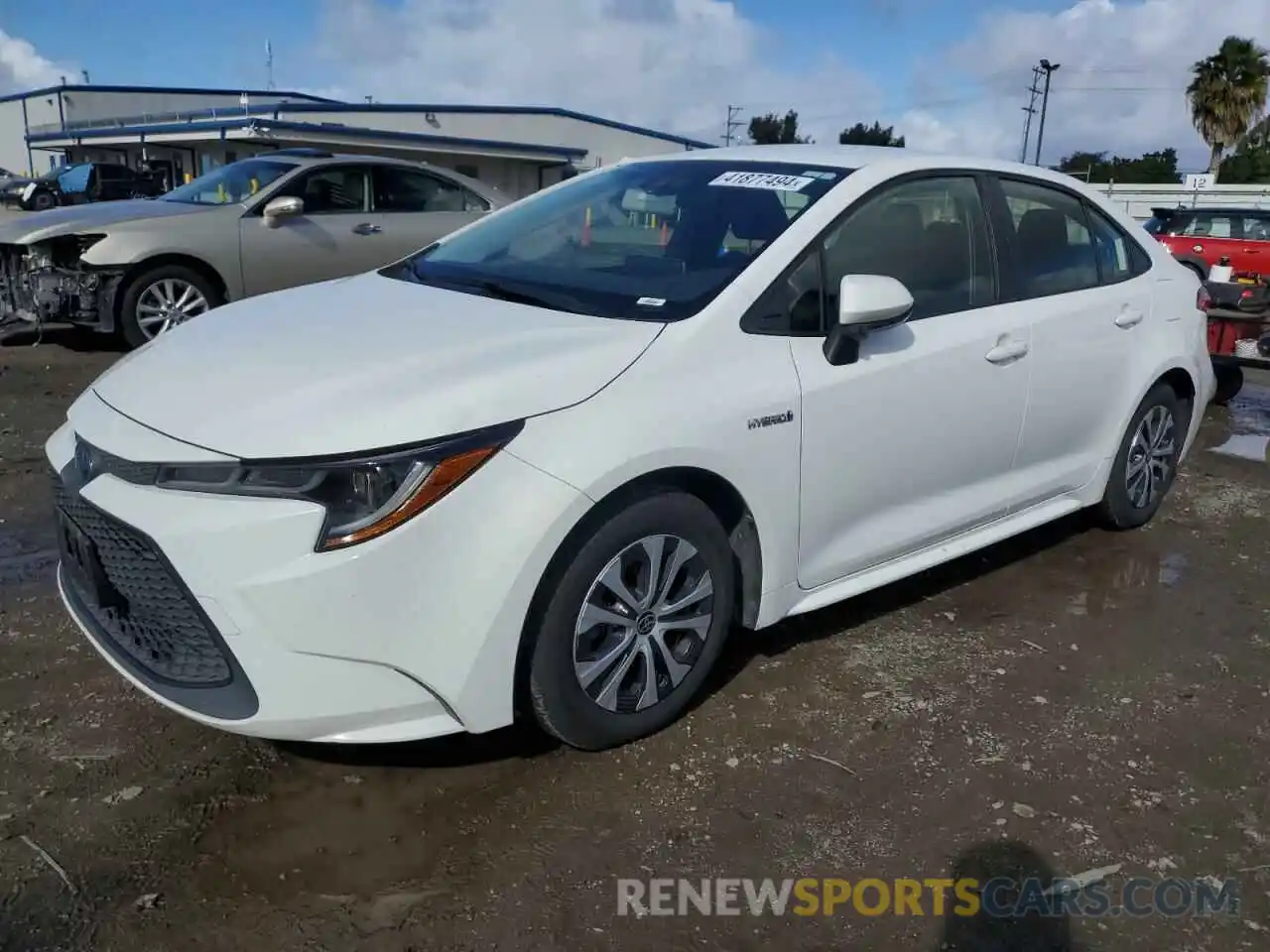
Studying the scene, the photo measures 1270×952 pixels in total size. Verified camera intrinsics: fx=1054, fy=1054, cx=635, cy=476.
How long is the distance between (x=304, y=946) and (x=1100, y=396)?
368 centimetres

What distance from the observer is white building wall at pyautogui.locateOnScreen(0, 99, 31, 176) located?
60500 millimetres

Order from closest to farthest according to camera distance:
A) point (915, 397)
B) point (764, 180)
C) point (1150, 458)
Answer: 1. point (915, 397)
2. point (764, 180)
3. point (1150, 458)

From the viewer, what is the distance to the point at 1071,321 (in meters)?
4.18

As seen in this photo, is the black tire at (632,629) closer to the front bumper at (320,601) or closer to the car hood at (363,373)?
the front bumper at (320,601)

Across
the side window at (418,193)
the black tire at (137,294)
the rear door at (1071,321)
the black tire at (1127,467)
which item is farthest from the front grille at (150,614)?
the side window at (418,193)

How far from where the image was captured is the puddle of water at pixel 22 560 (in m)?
4.11

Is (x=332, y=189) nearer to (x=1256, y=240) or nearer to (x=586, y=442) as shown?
(x=586, y=442)

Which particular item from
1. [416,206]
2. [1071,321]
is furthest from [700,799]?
[416,206]

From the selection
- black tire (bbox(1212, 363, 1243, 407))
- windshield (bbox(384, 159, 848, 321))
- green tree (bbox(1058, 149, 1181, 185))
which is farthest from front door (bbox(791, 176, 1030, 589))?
green tree (bbox(1058, 149, 1181, 185))

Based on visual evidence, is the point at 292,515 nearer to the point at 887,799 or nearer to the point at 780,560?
the point at 780,560

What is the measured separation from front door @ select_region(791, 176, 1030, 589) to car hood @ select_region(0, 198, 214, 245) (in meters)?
6.40

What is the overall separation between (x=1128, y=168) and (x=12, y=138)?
68.5 m
